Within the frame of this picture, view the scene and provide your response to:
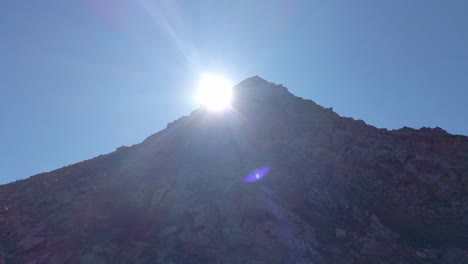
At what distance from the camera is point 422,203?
18328 millimetres

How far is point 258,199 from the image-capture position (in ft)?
57.2

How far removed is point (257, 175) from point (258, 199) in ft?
9.07

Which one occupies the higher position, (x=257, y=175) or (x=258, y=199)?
(x=257, y=175)

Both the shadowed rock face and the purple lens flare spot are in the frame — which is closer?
the shadowed rock face

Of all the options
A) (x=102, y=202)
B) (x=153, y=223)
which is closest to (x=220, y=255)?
(x=153, y=223)

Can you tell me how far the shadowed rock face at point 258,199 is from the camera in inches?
607

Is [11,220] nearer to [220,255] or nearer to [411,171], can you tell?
[220,255]

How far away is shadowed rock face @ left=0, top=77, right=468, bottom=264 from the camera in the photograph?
15406 millimetres

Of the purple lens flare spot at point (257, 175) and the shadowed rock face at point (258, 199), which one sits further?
Answer: the purple lens flare spot at point (257, 175)

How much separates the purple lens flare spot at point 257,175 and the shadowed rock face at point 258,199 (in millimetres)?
92

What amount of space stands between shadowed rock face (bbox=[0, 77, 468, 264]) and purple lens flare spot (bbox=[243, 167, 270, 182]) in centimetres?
9

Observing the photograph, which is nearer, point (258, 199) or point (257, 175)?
point (258, 199)

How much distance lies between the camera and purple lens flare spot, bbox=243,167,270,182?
767 inches

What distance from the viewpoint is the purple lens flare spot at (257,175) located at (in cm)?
1949
